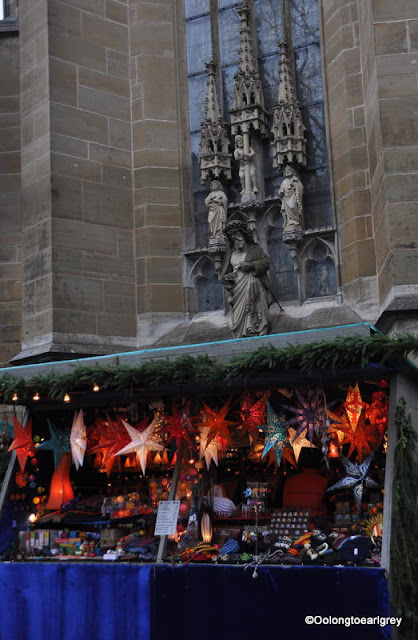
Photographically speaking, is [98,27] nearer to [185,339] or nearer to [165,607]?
[185,339]

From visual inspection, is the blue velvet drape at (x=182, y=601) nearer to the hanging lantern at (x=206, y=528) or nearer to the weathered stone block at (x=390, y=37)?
the hanging lantern at (x=206, y=528)

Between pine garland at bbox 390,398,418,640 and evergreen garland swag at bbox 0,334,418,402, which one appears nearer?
pine garland at bbox 390,398,418,640

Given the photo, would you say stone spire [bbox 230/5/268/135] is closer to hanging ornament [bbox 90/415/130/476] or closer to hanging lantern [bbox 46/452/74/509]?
hanging ornament [bbox 90/415/130/476]

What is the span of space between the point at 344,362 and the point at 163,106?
7.03 m

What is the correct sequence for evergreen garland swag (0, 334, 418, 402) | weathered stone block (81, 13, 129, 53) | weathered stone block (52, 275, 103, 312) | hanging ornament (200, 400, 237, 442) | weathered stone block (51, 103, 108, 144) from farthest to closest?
1. weathered stone block (81, 13, 129, 53)
2. weathered stone block (51, 103, 108, 144)
3. weathered stone block (52, 275, 103, 312)
4. hanging ornament (200, 400, 237, 442)
5. evergreen garland swag (0, 334, 418, 402)

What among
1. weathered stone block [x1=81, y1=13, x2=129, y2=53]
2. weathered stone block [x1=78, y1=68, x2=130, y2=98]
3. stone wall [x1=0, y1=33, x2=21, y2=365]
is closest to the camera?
weathered stone block [x1=78, y1=68, x2=130, y2=98]

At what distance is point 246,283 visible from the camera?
12.3 meters

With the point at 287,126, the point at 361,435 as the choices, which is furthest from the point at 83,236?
the point at 361,435

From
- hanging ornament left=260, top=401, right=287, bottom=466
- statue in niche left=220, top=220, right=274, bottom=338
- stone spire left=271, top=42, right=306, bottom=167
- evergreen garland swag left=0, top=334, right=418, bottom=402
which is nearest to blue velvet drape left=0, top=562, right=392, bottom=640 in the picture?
hanging ornament left=260, top=401, right=287, bottom=466

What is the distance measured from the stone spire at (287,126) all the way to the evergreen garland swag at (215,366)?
15.5 feet

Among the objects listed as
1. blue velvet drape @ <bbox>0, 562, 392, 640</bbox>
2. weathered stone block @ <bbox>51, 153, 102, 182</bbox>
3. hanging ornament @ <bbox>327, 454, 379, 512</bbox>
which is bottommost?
blue velvet drape @ <bbox>0, 562, 392, 640</bbox>

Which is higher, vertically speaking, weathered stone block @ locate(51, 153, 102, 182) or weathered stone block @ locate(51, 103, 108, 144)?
weathered stone block @ locate(51, 103, 108, 144)

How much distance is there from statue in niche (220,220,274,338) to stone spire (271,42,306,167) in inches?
54.7

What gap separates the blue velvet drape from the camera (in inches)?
309
